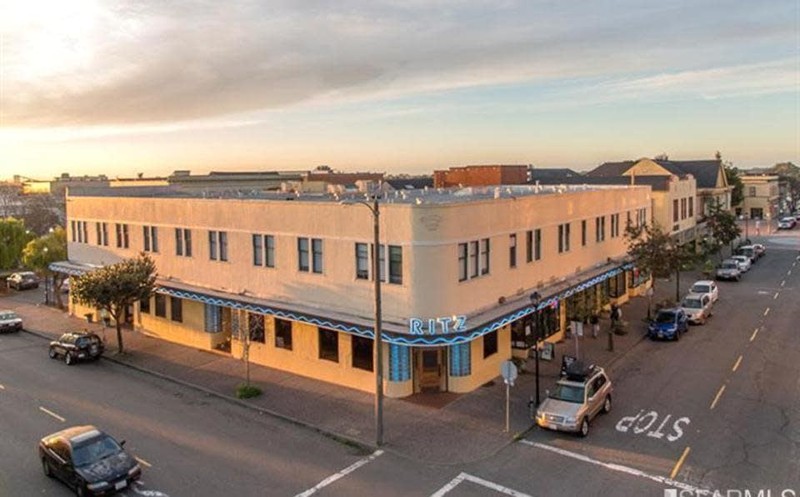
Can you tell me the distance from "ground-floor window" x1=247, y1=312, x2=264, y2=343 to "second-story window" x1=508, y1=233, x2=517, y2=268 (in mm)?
11800

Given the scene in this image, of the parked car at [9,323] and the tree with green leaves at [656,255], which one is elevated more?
the tree with green leaves at [656,255]

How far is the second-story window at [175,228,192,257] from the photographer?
3384cm

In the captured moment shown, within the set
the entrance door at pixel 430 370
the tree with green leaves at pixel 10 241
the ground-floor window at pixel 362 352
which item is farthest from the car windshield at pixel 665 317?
the tree with green leaves at pixel 10 241

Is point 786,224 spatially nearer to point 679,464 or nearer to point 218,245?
point 679,464

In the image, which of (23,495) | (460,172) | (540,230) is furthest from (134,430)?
(460,172)

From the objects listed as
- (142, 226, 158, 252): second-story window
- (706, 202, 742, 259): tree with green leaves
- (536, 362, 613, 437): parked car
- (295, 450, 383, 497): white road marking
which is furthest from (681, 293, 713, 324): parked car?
(142, 226, 158, 252): second-story window

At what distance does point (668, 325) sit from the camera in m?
33.7

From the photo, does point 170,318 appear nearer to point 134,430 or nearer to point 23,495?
point 134,430

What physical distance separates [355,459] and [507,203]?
1362 cm

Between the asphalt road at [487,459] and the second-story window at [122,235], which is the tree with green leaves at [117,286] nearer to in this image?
the asphalt road at [487,459]

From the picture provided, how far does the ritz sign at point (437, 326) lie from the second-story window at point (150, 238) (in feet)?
61.5

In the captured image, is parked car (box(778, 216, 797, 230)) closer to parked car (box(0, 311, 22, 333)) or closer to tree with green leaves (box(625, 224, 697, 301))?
tree with green leaves (box(625, 224, 697, 301))

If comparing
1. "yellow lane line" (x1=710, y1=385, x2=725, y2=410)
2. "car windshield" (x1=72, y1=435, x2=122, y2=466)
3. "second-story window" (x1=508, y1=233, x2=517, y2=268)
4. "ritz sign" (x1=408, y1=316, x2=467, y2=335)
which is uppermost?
"second-story window" (x1=508, y1=233, x2=517, y2=268)

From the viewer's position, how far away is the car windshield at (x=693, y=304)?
37.6m
